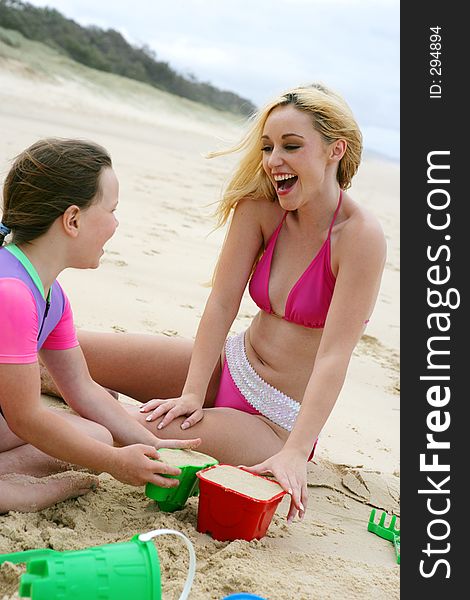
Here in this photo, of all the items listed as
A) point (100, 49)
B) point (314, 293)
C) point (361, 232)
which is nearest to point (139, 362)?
point (314, 293)

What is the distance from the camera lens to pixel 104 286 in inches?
171

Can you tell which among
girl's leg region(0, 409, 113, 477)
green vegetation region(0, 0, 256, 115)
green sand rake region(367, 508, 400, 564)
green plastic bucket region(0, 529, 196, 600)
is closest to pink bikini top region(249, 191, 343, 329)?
green sand rake region(367, 508, 400, 564)

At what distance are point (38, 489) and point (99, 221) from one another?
73 centimetres

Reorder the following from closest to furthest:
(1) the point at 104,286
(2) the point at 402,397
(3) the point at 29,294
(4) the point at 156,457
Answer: (3) the point at 29,294 < (4) the point at 156,457 < (2) the point at 402,397 < (1) the point at 104,286

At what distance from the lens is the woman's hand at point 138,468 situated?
218 cm

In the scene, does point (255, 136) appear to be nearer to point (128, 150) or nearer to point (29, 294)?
point (29, 294)

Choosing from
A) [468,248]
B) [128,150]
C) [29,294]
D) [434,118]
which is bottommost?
[29,294]

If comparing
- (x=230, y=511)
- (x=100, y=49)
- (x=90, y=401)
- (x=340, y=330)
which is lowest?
(x=230, y=511)

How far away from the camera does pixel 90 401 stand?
2.51 meters

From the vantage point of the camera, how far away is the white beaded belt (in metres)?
2.76

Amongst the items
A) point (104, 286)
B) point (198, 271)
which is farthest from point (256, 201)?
point (198, 271)

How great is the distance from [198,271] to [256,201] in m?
2.54

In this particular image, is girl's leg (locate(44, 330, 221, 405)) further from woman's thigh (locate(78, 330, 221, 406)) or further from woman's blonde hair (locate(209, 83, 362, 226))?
woman's blonde hair (locate(209, 83, 362, 226))

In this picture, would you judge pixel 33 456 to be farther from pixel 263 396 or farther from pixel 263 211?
pixel 263 211
